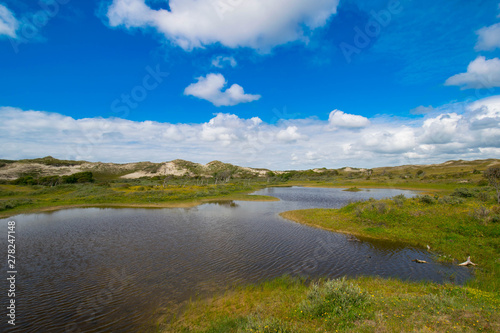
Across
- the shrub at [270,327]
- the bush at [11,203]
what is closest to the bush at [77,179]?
the bush at [11,203]

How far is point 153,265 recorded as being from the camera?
1529 centimetres

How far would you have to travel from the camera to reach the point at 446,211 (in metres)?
22.2

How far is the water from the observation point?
10.4 metres

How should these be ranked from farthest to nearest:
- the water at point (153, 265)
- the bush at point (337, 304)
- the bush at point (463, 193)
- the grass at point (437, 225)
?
the bush at point (463, 193), the grass at point (437, 225), the water at point (153, 265), the bush at point (337, 304)

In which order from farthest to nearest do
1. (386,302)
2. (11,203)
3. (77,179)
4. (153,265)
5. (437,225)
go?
(77,179) < (11,203) < (437,225) < (153,265) < (386,302)

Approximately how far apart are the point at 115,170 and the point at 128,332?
648 feet

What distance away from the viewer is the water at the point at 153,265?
10352 millimetres

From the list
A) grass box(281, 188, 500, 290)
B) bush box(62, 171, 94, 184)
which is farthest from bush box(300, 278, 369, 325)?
bush box(62, 171, 94, 184)

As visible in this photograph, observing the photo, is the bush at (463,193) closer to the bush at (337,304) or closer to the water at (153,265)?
the water at (153,265)
